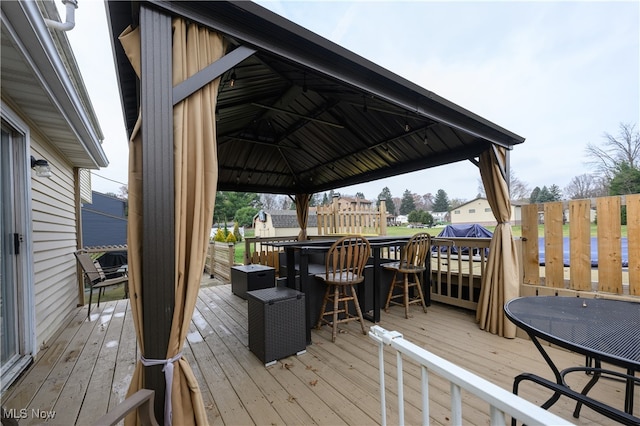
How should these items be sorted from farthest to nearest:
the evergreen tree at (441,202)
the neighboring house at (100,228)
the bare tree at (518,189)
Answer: the evergreen tree at (441,202), the bare tree at (518,189), the neighboring house at (100,228)

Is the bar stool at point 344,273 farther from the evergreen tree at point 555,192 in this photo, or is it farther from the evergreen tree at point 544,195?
the evergreen tree at point 555,192

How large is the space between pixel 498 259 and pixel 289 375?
9.45 feet

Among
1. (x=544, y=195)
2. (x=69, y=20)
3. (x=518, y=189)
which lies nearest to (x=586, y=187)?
(x=518, y=189)

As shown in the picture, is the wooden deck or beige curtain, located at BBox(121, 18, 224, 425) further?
the wooden deck

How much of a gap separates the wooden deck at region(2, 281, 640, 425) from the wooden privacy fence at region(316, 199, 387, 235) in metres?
3.81

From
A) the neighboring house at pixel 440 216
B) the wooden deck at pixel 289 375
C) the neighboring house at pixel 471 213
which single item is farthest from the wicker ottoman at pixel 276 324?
the neighboring house at pixel 440 216

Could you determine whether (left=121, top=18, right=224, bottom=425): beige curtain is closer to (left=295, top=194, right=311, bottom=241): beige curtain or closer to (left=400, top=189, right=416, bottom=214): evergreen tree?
(left=295, top=194, right=311, bottom=241): beige curtain

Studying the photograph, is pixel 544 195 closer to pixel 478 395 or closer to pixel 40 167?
pixel 478 395

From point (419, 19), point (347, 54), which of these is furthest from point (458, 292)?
point (419, 19)

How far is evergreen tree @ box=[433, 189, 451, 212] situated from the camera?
31312 mm

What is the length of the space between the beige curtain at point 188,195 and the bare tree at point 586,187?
68.7ft

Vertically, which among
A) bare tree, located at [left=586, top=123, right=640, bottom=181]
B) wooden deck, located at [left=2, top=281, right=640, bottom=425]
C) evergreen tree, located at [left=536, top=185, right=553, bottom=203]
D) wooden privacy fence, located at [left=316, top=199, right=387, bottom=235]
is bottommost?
wooden deck, located at [left=2, top=281, right=640, bottom=425]

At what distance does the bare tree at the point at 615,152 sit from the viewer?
47.9 ft

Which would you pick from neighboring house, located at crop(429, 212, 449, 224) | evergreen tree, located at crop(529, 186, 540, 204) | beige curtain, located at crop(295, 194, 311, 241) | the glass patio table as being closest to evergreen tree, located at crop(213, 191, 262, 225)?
beige curtain, located at crop(295, 194, 311, 241)
